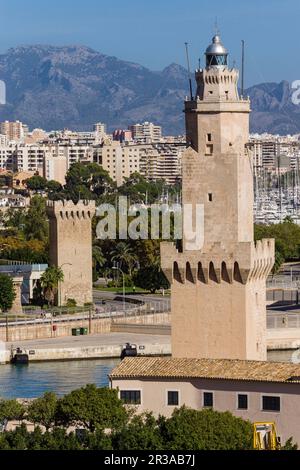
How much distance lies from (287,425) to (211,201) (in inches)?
128

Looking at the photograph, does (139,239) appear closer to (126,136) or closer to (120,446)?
(120,446)

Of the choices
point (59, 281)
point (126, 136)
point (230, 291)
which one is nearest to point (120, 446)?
point (230, 291)

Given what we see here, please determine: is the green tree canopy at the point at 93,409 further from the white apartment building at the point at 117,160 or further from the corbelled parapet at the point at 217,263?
the white apartment building at the point at 117,160

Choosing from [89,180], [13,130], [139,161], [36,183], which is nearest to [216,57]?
[89,180]

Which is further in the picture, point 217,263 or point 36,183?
point 36,183

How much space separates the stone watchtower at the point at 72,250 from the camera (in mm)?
51188

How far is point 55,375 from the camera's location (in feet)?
128

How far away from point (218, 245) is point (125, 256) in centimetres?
3573

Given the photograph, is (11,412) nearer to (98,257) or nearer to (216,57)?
(216,57)

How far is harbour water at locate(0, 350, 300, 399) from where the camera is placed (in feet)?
117

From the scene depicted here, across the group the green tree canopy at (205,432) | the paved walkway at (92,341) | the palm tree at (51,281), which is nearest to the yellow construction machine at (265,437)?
the green tree canopy at (205,432)

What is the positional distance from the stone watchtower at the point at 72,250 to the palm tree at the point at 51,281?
0.68 feet

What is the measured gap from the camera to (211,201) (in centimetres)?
2455
